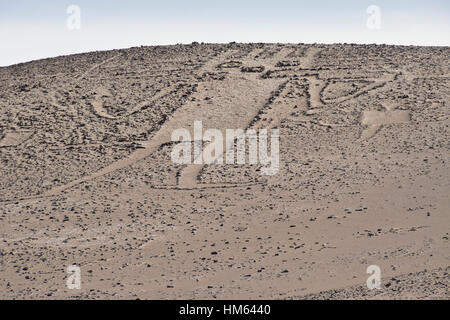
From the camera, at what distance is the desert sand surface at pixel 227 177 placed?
12461 mm

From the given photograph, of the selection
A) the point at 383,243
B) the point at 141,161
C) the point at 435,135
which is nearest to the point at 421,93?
the point at 435,135

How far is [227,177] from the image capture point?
17.8 m

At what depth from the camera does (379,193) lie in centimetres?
1609

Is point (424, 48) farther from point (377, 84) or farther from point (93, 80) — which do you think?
point (93, 80)
